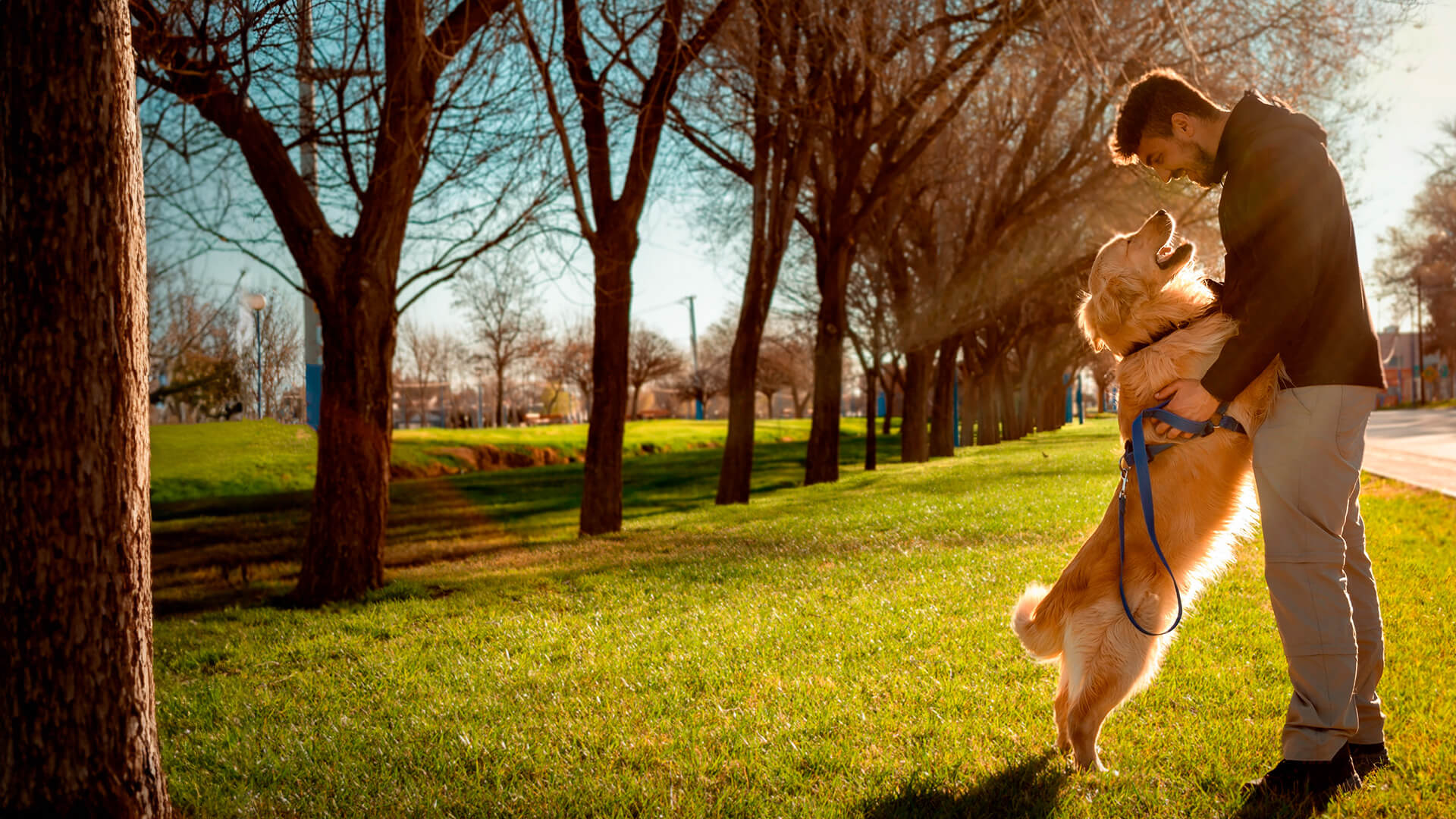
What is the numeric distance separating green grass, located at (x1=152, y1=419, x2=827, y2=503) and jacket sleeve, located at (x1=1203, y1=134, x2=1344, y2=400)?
750 centimetres

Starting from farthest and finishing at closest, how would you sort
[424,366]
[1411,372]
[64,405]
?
[1411,372]
[424,366]
[64,405]

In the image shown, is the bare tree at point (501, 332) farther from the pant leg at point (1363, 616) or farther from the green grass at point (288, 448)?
the pant leg at point (1363, 616)

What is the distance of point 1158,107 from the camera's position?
126 inches

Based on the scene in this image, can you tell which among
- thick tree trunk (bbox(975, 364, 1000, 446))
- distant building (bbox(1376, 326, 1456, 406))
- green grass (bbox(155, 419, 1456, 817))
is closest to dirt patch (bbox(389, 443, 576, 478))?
thick tree trunk (bbox(975, 364, 1000, 446))

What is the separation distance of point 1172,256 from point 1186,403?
0.60m

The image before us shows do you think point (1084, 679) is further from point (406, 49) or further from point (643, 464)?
point (643, 464)

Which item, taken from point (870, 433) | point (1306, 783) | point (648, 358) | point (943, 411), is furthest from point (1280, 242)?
point (648, 358)

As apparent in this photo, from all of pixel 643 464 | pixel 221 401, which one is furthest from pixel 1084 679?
pixel 643 464

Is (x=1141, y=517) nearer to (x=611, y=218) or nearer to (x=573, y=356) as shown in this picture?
(x=611, y=218)

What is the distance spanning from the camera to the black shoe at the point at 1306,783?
2.81 m

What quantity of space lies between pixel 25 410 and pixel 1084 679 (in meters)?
3.37

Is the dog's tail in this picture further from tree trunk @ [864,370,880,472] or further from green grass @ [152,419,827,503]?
tree trunk @ [864,370,880,472]

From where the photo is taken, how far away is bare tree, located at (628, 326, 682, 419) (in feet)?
198

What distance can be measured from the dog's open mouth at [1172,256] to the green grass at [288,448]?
7.17 metres
